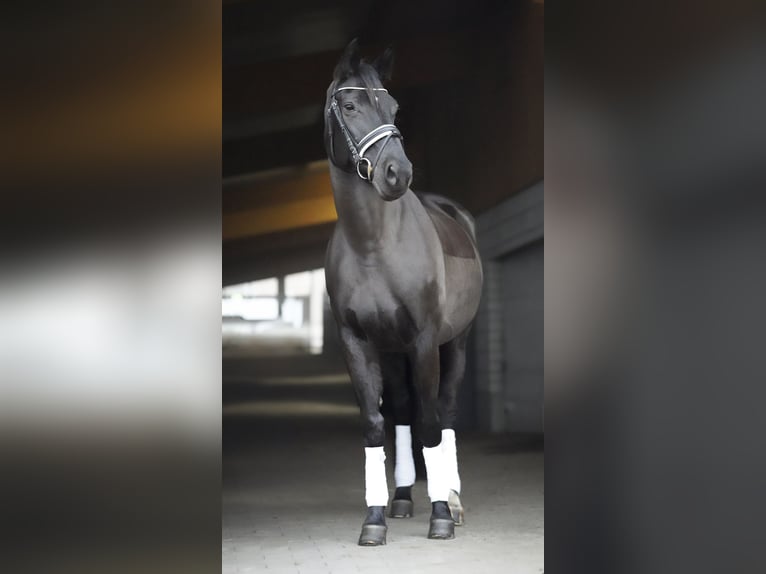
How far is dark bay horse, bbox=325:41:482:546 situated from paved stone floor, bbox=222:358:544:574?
0.23m

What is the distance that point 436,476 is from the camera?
5.50m

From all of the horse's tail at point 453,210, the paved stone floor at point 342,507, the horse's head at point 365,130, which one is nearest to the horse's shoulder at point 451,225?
the horse's tail at point 453,210

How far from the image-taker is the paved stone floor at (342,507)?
4.83 m

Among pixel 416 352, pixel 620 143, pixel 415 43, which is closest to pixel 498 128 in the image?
pixel 415 43

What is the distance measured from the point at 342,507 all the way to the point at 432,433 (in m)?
1.01

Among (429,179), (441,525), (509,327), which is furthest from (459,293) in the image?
(429,179)

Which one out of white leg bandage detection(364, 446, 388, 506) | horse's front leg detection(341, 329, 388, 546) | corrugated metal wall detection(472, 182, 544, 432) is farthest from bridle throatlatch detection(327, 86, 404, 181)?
corrugated metal wall detection(472, 182, 544, 432)

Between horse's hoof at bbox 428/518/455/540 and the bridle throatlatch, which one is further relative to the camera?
horse's hoof at bbox 428/518/455/540

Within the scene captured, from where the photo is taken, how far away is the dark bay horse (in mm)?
4941

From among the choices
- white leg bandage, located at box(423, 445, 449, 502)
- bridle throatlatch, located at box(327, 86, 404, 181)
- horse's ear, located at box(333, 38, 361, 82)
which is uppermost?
horse's ear, located at box(333, 38, 361, 82)

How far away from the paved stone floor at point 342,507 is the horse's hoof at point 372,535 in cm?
4

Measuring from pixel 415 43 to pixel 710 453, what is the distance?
8.42m

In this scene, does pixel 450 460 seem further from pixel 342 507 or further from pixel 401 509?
pixel 342 507

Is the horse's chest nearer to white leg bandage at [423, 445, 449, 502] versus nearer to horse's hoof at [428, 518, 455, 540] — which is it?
white leg bandage at [423, 445, 449, 502]
